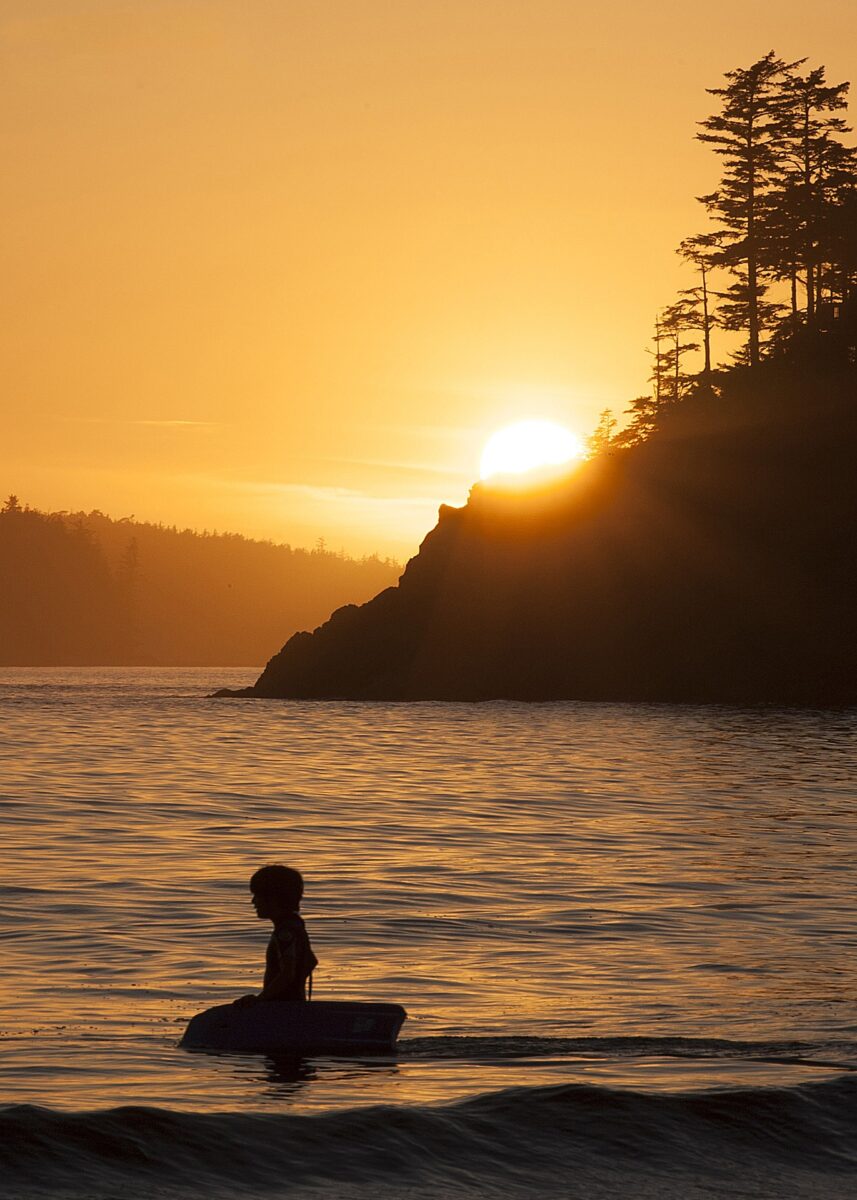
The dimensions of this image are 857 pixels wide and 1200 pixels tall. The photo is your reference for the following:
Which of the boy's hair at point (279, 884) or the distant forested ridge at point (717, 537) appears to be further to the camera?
the distant forested ridge at point (717, 537)

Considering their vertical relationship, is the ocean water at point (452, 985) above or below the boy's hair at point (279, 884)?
below

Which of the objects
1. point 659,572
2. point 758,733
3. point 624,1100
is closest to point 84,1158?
point 624,1100

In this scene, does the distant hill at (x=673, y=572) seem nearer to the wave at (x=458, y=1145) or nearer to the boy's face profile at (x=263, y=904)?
the boy's face profile at (x=263, y=904)

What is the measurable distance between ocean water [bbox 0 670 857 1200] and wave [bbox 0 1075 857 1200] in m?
0.02

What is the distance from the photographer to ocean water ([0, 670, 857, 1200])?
401 inches

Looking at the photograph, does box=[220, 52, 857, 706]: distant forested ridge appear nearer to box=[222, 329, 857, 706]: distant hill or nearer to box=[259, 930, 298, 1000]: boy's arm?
box=[222, 329, 857, 706]: distant hill

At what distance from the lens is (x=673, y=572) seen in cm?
8038

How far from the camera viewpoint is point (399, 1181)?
9.76m

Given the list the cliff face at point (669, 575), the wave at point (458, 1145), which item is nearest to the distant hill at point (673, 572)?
the cliff face at point (669, 575)

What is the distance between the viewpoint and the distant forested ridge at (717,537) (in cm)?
7756

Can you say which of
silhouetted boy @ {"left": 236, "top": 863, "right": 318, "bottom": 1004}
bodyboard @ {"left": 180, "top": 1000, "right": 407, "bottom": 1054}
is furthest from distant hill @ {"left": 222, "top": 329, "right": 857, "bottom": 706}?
silhouetted boy @ {"left": 236, "top": 863, "right": 318, "bottom": 1004}

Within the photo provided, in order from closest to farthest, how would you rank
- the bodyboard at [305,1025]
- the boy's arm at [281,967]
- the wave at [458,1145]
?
the wave at [458,1145] → the boy's arm at [281,967] → the bodyboard at [305,1025]

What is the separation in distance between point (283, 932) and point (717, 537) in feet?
228

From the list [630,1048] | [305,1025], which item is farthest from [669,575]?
[305,1025]
